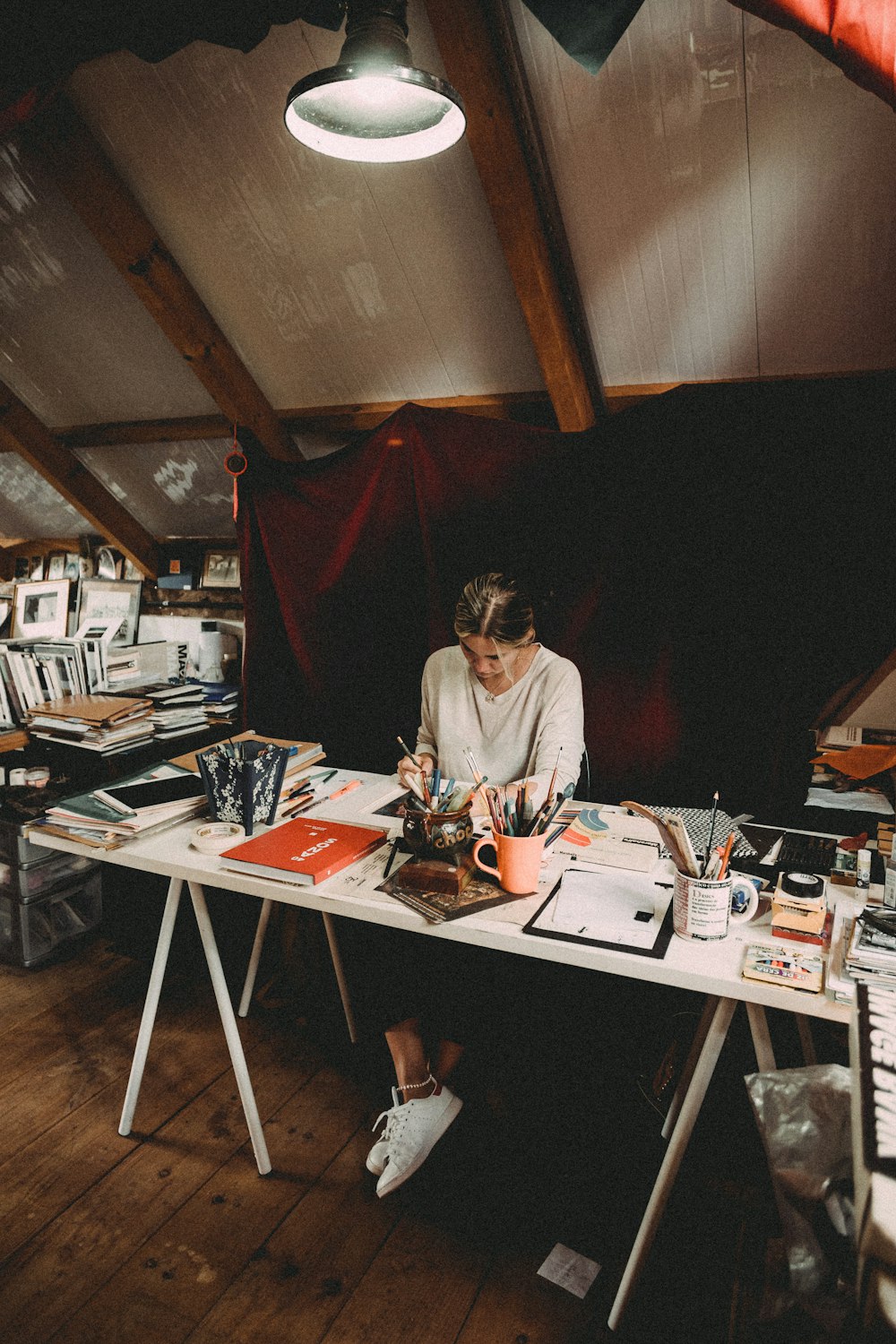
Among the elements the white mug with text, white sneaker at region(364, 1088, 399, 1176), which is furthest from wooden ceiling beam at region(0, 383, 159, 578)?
the white mug with text

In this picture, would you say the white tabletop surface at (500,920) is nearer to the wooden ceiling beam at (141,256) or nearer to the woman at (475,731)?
the woman at (475,731)

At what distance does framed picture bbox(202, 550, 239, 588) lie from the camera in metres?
3.76

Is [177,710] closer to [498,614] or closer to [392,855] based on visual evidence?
[498,614]

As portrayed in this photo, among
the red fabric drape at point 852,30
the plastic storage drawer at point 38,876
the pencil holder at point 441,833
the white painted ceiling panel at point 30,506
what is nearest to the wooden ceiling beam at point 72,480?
the white painted ceiling panel at point 30,506

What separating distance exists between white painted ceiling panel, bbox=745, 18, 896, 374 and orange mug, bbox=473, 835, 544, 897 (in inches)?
63.4

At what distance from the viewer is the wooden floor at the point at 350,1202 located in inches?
58.2

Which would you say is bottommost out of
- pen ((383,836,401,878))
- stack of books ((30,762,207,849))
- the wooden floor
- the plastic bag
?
the wooden floor

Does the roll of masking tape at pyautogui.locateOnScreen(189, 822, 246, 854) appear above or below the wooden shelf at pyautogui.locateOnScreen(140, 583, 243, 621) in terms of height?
below

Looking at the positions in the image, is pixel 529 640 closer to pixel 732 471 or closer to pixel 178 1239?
pixel 732 471

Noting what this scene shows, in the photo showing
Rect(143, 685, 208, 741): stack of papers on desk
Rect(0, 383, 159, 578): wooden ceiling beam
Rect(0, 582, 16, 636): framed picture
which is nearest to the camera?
Rect(143, 685, 208, 741): stack of papers on desk

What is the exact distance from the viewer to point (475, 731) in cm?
227

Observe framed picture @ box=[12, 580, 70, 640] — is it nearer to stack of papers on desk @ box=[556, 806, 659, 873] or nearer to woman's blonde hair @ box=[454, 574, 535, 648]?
woman's blonde hair @ box=[454, 574, 535, 648]

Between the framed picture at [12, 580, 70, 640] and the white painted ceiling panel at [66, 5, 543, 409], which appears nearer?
the white painted ceiling panel at [66, 5, 543, 409]

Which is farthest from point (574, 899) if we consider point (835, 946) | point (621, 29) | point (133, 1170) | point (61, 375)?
point (61, 375)
